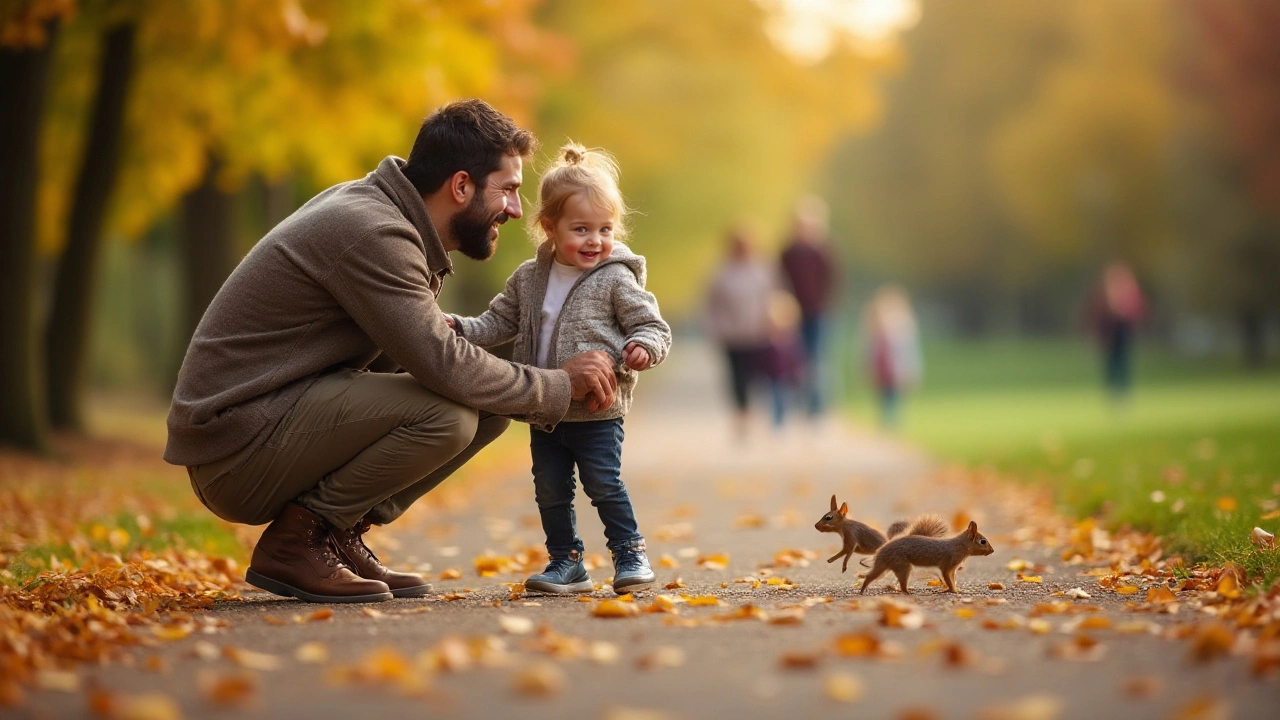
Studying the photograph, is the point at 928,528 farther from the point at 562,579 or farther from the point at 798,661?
the point at 798,661

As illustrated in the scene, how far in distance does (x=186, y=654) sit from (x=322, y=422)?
134cm

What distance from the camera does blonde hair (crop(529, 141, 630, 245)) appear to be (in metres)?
5.92

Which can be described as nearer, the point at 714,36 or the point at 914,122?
the point at 714,36

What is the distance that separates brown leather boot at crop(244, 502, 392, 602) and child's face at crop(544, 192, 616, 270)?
1.51 metres

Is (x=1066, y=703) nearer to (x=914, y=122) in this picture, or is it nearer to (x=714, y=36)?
(x=714, y=36)

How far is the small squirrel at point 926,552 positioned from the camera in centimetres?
560

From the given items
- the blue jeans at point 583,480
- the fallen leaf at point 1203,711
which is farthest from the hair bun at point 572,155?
the fallen leaf at point 1203,711

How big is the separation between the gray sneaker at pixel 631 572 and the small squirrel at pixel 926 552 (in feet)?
3.09

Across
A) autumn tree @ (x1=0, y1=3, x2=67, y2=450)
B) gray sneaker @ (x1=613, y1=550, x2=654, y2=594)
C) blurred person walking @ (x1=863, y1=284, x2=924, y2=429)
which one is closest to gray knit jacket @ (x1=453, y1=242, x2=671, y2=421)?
gray sneaker @ (x1=613, y1=550, x2=654, y2=594)

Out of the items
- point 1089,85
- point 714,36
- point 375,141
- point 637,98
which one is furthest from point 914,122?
point 375,141

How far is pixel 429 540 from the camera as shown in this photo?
8.79 m

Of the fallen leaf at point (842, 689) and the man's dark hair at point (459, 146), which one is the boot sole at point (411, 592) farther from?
the fallen leaf at point (842, 689)

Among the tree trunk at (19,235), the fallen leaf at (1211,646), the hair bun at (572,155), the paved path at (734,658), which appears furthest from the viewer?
the tree trunk at (19,235)

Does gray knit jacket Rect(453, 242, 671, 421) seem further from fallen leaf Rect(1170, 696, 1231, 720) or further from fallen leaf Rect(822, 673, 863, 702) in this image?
fallen leaf Rect(1170, 696, 1231, 720)
